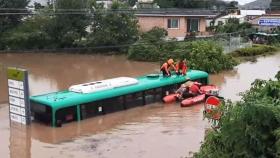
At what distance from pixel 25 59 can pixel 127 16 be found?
8851 mm

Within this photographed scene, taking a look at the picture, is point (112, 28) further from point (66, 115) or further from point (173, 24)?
point (66, 115)

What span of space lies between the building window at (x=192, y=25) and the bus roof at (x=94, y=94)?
909 inches

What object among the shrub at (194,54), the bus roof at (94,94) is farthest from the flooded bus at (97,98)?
the shrub at (194,54)

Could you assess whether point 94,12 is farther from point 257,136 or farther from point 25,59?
point 257,136

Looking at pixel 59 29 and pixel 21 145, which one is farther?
pixel 59 29

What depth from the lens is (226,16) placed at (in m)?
59.0

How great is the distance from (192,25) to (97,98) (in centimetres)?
2837

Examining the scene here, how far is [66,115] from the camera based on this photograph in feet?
62.1

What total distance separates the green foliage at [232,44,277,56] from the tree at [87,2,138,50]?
8.66 metres

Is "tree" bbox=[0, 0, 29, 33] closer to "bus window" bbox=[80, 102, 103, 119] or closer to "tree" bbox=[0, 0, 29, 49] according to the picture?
"tree" bbox=[0, 0, 29, 49]

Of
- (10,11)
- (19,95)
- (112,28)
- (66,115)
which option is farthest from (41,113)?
(10,11)

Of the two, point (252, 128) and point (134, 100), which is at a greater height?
point (252, 128)

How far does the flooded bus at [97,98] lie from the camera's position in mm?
18609

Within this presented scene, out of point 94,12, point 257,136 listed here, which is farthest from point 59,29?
point 257,136
